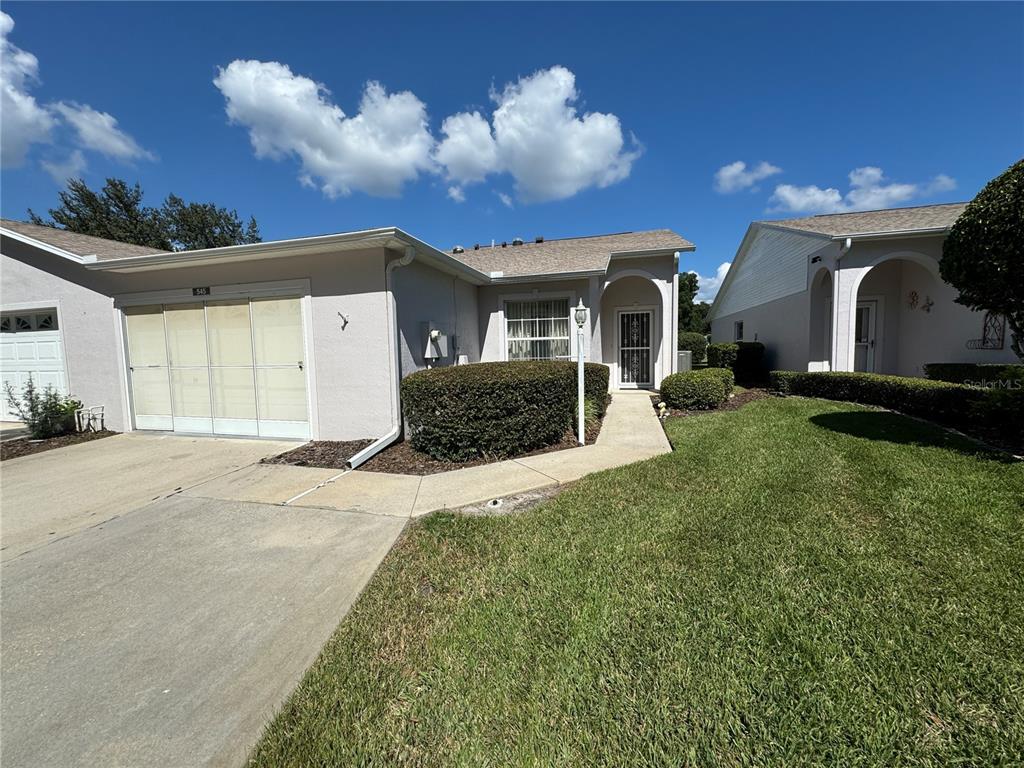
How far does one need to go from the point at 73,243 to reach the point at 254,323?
506 centimetres

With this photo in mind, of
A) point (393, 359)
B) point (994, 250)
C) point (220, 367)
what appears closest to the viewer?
point (994, 250)

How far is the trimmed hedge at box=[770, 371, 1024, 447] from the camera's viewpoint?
5418 millimetres

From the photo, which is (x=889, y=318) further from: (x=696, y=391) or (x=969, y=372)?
(x=696, y=391)

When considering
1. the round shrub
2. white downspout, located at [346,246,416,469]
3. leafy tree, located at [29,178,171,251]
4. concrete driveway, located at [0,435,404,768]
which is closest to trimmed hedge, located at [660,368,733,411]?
the round shrub

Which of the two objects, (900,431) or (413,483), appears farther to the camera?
(900,431)

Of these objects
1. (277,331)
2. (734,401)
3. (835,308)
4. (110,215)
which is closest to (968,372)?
(835,308)

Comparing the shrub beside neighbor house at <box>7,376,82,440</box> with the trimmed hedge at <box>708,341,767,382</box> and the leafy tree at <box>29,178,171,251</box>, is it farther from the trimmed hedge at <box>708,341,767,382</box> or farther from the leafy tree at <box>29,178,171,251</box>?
the leafy tree at <box>29,178,171,251</box>

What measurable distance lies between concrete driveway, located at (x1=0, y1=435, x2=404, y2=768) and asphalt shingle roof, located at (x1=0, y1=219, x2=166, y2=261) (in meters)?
5.59

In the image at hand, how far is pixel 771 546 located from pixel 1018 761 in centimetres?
154

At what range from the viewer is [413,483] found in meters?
4.91

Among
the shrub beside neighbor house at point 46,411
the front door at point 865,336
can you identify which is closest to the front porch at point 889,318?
the front door at point 865,336

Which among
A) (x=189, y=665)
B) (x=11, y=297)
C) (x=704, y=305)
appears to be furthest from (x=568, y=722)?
(x=704, y=305)

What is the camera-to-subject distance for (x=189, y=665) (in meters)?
2.22

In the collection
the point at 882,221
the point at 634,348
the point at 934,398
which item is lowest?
the point at 934,398
